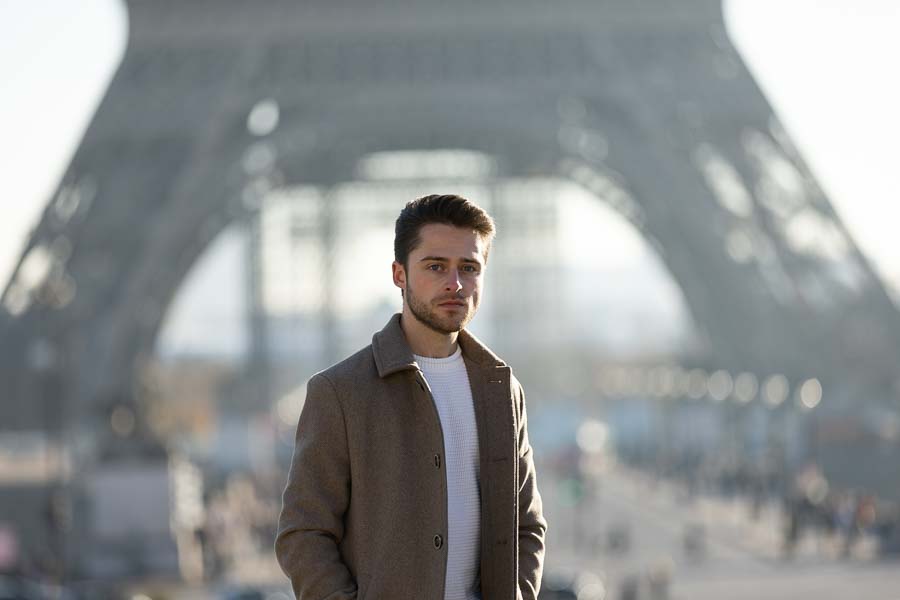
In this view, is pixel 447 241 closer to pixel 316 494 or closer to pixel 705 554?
pixel 316 494

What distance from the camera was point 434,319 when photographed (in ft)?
14.4

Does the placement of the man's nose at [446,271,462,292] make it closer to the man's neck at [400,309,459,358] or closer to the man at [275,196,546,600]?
the man at [275,196,546,600]

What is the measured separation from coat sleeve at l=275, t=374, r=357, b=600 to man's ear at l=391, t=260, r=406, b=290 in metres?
0.33

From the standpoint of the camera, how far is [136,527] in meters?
32.8

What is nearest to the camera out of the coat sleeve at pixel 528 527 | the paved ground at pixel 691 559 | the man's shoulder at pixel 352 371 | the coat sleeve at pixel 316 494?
the coat sleeve at pixel 316 494

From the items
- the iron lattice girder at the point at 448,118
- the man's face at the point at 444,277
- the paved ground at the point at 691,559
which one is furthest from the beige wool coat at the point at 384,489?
the iron lattice girder at the point at 448,118

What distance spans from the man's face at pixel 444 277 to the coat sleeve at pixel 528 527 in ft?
0.90

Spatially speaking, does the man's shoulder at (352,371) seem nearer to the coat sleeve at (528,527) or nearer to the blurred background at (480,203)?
the coat sleeve at (528,527)

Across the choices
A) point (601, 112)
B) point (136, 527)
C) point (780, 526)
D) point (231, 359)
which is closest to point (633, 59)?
point (601, 112)

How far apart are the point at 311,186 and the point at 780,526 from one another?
25357mm

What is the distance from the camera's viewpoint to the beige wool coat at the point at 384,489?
4242mm

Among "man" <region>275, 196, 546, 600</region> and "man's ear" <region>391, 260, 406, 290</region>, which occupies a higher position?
"man's ear" <region>391, 260, 406, 290</region>

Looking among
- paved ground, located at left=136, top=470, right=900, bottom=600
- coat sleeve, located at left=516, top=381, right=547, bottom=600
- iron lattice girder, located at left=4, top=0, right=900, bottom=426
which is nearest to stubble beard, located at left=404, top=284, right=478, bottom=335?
coat sleeve, located at left=516, top=381, right=547, bottom=600

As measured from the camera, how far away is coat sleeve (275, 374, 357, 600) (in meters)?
4.20
